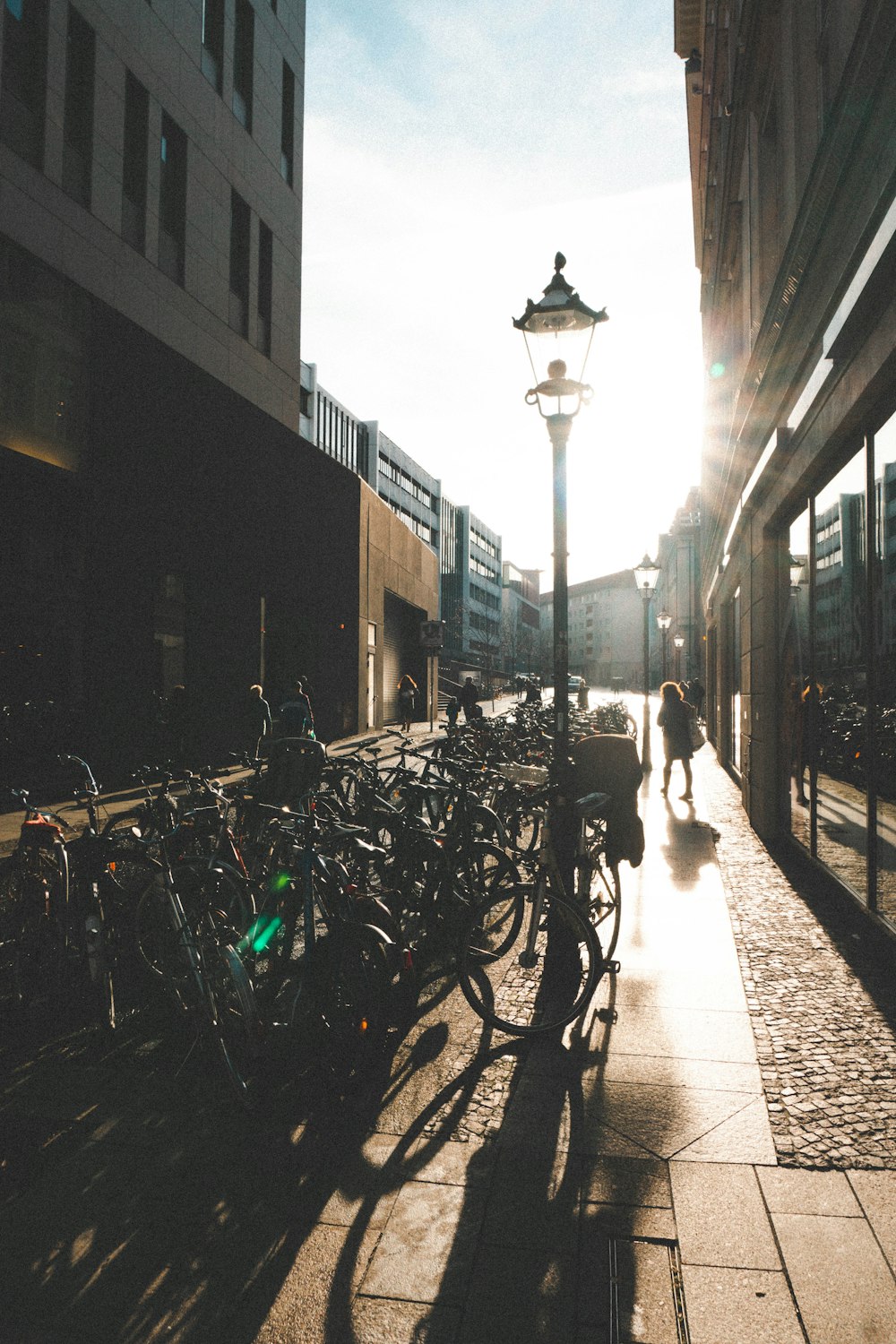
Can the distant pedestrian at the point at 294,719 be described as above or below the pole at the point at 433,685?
below

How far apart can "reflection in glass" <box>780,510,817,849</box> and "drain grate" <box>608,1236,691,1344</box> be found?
19.2ft

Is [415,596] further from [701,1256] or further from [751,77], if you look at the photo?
[701,1256]

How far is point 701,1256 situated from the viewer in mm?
2613

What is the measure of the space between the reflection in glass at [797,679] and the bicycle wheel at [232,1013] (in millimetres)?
5727

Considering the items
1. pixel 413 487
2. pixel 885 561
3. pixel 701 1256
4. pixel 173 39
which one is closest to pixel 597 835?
pixel 885 561

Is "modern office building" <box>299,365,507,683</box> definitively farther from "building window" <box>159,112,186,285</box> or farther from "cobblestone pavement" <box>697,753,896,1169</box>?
"cobblestone pavement" <box>697,753,896,1169</box>

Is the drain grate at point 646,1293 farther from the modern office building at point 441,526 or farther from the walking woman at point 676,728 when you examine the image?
the modern office building at point 441,526

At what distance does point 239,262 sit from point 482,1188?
67.3ft

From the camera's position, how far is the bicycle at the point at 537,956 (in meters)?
4.33

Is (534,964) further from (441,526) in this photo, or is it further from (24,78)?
(441,526)

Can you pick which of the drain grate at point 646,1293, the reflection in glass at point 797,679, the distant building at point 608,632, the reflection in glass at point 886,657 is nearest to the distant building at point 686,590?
the reflection in glass at point 797,679

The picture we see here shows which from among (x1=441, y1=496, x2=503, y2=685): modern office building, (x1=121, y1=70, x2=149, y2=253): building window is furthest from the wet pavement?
(x1=441, y1=496, x2=503, y2=685): modern office building

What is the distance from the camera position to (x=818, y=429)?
6.59 m

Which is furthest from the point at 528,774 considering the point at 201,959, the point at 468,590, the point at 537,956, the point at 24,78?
the point at 468,590
